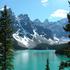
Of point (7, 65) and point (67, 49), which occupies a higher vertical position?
point (67, 49)

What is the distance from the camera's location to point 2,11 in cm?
2620

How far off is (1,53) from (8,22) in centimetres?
337

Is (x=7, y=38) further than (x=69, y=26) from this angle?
Yes

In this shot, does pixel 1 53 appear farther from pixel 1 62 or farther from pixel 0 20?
pixel 0 20

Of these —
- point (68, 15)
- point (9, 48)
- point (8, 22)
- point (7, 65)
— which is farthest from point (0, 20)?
point (68, 15)

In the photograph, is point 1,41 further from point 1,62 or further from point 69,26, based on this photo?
point 69,26

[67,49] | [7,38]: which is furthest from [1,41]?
[67,49]

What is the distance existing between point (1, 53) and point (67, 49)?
9088mm

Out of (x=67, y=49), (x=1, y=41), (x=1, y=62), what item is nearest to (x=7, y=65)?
(x=1, y=62)

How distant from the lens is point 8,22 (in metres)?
26.0

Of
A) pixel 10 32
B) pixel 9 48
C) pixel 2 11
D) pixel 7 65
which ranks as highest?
pixel 2 11

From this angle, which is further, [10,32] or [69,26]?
[10,32]

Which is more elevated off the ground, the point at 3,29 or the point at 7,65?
the point at 3,29

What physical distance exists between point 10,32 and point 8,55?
Result: 8.50 feet
